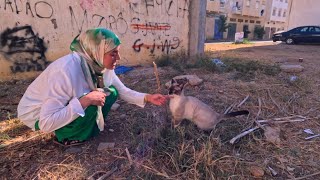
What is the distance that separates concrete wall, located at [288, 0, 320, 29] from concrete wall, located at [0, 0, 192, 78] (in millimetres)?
16480

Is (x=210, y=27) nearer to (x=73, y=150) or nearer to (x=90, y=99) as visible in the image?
(x=73, y=150)

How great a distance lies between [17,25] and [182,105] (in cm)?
387

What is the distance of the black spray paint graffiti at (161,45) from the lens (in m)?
6.29

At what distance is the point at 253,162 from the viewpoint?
2244 mm

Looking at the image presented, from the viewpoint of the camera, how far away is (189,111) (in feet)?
8.37

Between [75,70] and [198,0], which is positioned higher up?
[198,0]

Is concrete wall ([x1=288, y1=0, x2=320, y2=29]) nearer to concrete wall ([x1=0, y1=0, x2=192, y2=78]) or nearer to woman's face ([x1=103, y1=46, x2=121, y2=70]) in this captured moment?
concrete wall ([x1=0, y1=0, x2=192, y2=78])

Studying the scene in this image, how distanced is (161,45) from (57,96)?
482 cm

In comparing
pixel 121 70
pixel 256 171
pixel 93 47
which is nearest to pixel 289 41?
pixel 121 70

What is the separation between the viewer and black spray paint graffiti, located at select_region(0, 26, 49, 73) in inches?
186

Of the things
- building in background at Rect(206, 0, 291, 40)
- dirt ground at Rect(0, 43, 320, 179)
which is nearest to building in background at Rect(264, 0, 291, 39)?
building in background at Rect(206, 0, 291, 40)

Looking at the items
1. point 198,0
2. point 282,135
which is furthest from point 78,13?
point 282,135

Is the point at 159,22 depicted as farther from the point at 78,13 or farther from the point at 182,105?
the point at 182,105

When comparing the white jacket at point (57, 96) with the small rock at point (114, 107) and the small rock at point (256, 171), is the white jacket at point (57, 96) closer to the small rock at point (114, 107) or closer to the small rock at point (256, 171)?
the small rock at point (114, 107)
